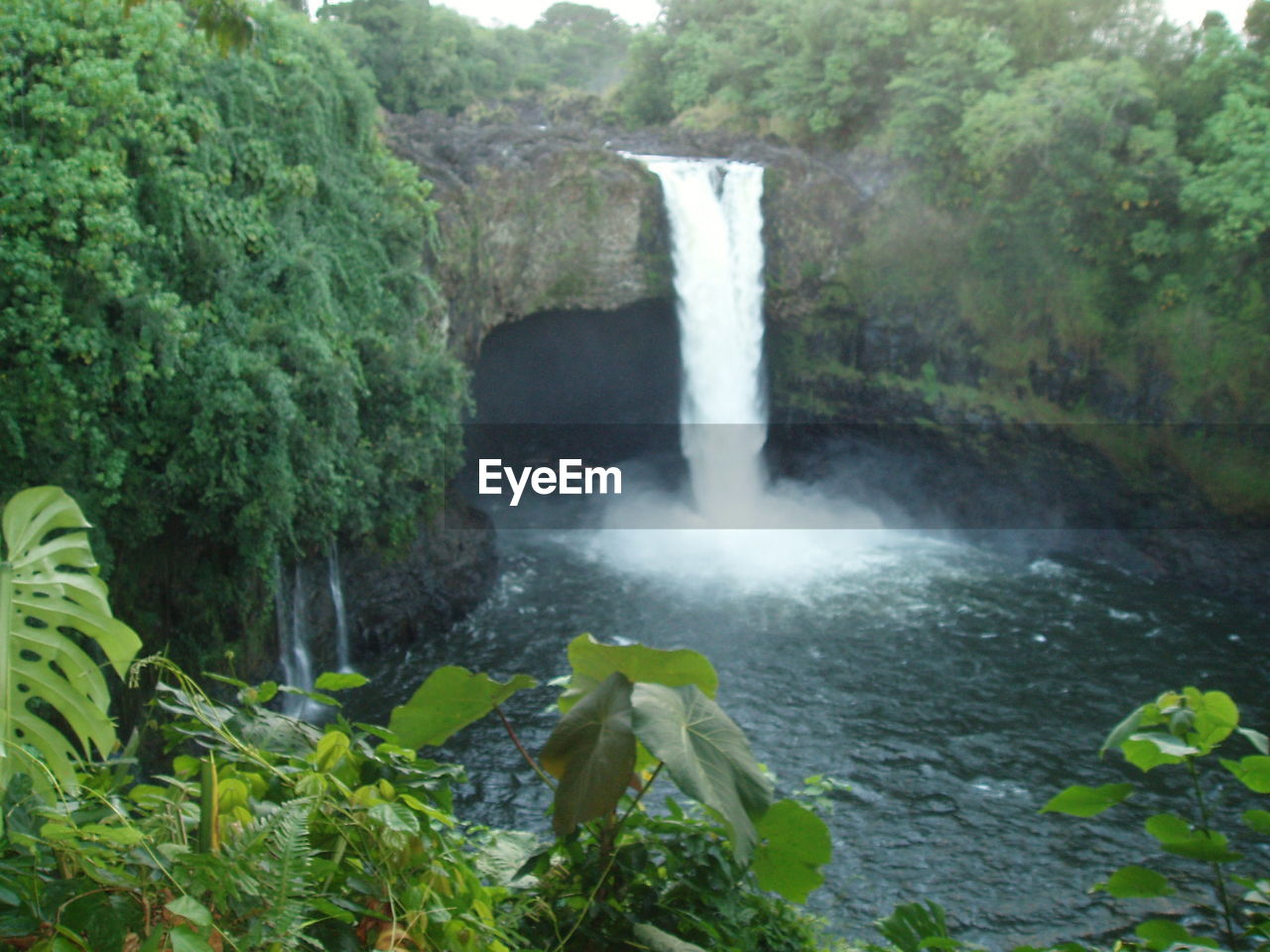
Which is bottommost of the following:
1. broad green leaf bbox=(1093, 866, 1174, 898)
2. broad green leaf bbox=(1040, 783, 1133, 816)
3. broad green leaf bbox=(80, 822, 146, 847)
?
broad green leaf bbox=(1093, 866, 1174, 898)

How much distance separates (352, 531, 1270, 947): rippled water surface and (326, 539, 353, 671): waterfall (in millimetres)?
496

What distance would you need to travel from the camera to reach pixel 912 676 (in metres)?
11.6

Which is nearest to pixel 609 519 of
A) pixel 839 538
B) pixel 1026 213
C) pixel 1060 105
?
pixel 839 538

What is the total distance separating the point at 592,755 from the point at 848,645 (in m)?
10.9

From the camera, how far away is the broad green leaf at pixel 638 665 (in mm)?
2156

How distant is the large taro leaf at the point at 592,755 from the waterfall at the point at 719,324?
52.1 feet

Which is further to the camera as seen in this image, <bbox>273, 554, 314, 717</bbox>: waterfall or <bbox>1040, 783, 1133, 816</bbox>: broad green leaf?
<bbox>273, 554, 314, 717</bbox>: waterfall

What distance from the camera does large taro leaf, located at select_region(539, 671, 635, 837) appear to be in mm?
1934

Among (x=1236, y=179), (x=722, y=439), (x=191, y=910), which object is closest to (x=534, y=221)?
(x=722, y=439)

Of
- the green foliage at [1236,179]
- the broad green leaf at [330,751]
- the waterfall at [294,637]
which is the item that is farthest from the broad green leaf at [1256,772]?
the green foliage at [1236,179]

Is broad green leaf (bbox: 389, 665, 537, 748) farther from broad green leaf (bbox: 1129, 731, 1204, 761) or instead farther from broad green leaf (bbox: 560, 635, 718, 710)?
broad green leaf (bbox: 1129, 731, 1204, 761)

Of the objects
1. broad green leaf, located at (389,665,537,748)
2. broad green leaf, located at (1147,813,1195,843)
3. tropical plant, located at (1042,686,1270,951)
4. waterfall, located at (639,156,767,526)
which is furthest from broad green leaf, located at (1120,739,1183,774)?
waterfall, located at (639,156,767,526)

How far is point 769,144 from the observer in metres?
19.3

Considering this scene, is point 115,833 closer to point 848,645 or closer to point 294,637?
point 294,637
